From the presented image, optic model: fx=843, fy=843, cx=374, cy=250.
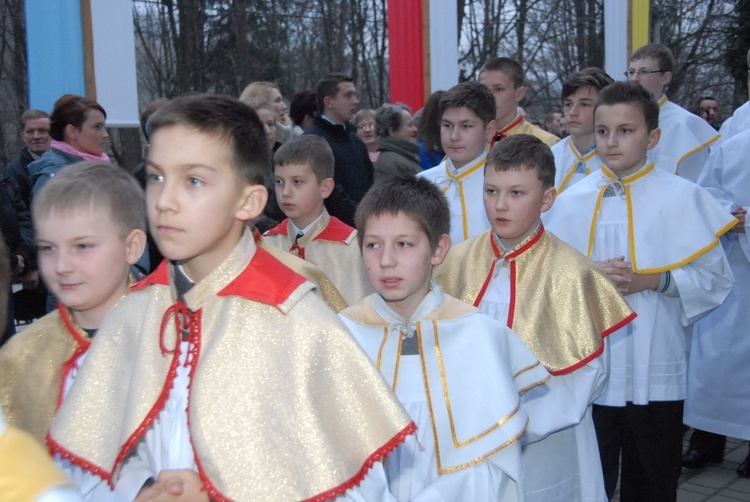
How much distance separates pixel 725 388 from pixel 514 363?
3.07m

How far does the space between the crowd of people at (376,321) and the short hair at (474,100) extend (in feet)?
0.05

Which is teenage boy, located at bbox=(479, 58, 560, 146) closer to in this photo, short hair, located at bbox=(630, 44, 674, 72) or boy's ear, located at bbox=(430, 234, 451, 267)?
short hair, located at bbox=(630, 44, 674, 72)

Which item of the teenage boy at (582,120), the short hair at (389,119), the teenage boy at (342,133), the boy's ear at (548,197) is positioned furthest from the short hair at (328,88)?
the boy's ear at (548,197)

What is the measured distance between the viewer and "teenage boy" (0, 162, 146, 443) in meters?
2.81

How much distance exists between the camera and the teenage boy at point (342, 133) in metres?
6.52

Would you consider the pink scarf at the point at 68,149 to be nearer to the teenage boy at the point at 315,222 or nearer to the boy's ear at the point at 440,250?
the teenage boy at the point at 315,222

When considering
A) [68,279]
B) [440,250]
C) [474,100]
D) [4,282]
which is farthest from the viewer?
[474,100]

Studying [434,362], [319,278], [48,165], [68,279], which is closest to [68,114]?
[48,165]

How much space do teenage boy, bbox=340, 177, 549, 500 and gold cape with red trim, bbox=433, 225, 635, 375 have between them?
424 millimetres

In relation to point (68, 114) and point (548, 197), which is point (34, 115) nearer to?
point (68, 114)

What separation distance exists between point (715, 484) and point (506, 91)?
9.67 ft

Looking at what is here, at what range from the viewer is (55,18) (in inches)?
313

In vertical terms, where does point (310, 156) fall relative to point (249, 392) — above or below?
above

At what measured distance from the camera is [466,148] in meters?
5.01
